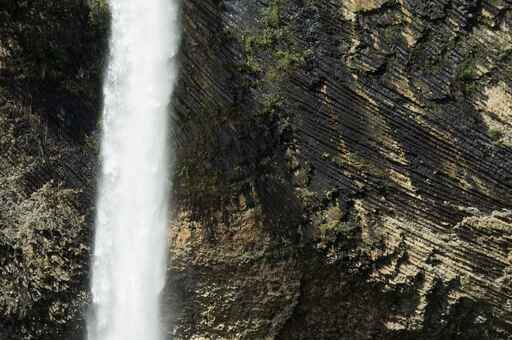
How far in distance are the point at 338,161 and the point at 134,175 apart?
192 cm

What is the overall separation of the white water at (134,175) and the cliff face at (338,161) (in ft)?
0.55

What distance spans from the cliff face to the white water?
17cm

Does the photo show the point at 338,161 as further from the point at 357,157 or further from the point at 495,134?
the point at 495,134

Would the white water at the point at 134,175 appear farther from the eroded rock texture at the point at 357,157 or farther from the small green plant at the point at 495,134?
the small green plant at the point at 495,134

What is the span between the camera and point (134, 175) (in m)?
5.88

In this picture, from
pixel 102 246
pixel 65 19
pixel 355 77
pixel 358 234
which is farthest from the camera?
pixel 102 246

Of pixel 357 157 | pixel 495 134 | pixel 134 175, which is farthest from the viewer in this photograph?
pixel 134 175

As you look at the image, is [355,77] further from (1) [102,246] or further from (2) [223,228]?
(1) [102,246]

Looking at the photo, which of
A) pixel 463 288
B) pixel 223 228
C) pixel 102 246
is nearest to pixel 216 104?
pixel 223 228

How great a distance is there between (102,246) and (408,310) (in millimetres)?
2848

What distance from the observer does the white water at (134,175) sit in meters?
5.46

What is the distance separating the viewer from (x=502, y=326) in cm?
527

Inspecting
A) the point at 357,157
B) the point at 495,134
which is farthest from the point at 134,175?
the point at 495,134

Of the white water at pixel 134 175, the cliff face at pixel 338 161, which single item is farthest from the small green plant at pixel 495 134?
the white water at pixel 134 175
